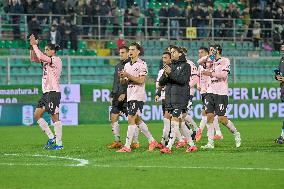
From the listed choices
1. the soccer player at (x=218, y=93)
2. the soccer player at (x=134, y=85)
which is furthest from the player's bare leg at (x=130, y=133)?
the soccer player at (x=218, y=93)

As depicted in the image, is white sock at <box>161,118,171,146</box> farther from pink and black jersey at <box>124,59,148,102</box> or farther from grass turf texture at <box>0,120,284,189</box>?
pink and black jersey at <box>124,59,148,102</box>

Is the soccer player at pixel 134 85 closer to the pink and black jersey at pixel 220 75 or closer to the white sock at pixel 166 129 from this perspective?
the white sock at pixel 166 129

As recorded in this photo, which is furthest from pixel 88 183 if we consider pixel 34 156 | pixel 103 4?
pixel 103 4

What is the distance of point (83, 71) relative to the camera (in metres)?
34.1

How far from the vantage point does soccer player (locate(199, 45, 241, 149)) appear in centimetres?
2039

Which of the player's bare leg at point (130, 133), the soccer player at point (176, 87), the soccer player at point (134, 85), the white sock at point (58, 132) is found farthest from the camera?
the white sock at point (58, 132)

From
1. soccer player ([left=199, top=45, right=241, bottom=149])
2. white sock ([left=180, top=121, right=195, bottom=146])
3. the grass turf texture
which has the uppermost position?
soccer player ([left=199, top=45, right=241, bottom=149])

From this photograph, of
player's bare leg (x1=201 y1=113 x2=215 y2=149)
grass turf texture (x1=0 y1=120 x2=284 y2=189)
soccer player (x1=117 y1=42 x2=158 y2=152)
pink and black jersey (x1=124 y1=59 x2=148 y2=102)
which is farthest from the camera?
player's bare leg (x1=201 y1=113 x2=215 y2=149)

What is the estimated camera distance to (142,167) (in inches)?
612

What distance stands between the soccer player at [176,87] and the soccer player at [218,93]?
152 cm

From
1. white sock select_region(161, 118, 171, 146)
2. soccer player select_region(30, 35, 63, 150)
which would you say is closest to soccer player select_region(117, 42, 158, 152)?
white sock select_region(161, 118, 171, 146)

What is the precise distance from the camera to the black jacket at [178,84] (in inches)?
740

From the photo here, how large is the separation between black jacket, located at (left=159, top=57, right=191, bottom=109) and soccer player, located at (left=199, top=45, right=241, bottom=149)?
1522 mm

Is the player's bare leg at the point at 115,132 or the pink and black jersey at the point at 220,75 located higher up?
the pink and black jersey at the point at 220,75
